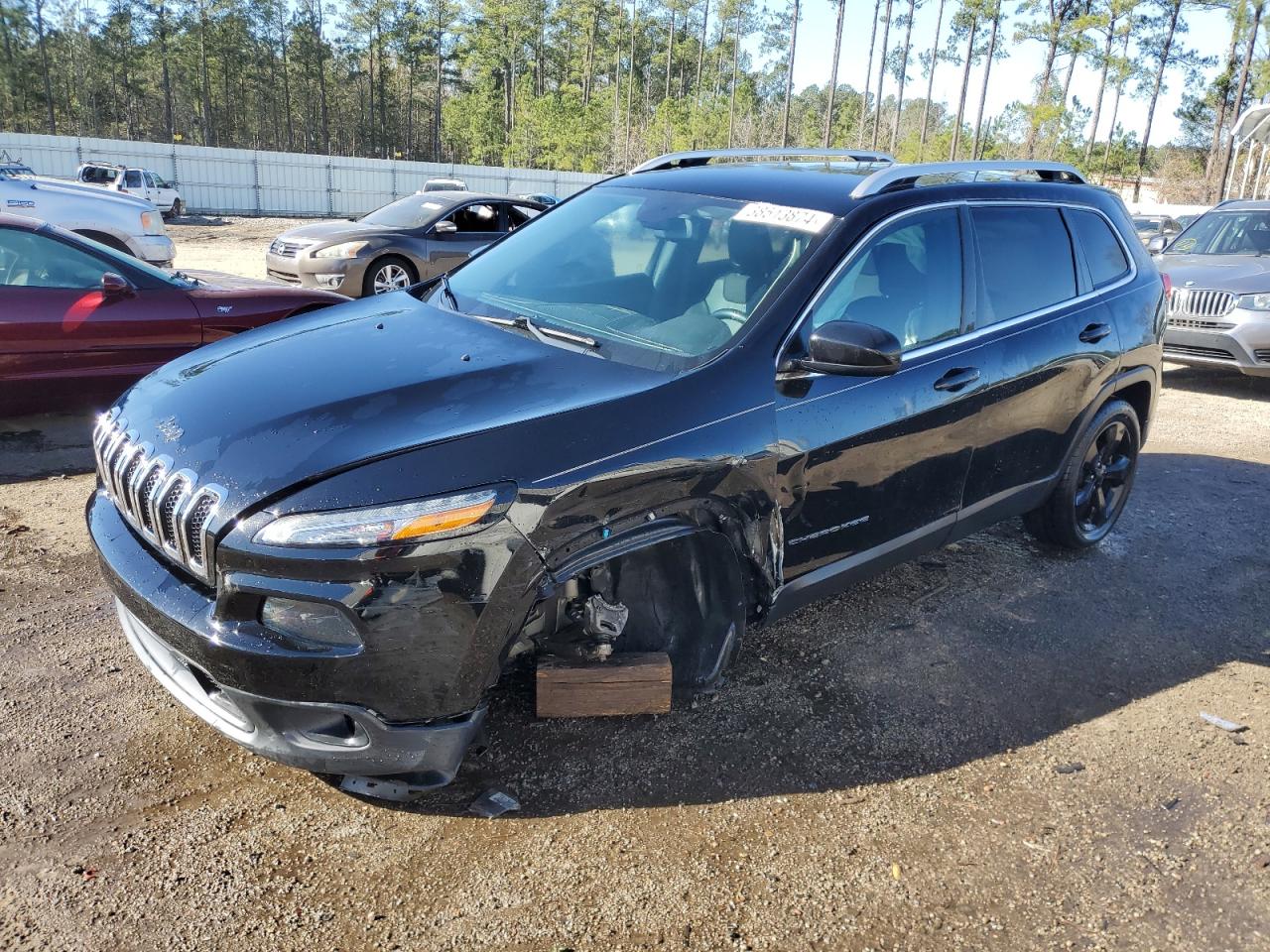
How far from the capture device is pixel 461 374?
113 inches

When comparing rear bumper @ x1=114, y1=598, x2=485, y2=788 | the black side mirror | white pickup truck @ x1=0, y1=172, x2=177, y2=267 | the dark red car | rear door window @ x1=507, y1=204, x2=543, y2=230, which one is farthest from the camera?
rear door window @ x1=507, y1=204, x2=543, y2=230

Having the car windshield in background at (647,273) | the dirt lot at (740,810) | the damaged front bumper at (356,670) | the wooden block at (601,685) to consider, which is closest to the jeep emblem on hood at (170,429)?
the damaged front bumper at (356,670)

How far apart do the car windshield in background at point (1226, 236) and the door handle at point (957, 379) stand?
8213 mm

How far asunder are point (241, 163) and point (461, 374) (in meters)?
40.1

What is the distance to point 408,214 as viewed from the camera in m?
13.3

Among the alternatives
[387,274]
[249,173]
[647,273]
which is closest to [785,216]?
[647,273]

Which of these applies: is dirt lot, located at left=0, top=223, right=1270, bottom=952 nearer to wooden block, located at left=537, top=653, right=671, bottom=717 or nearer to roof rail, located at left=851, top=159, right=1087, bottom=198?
wooden block, located at left=537, top=653, right=671, bottom=717

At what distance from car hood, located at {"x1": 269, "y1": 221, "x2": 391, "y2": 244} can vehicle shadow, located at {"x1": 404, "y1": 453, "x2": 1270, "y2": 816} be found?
9.50m

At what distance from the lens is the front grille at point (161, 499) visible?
2.50 metres

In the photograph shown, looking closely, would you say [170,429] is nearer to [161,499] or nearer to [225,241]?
[161,499]

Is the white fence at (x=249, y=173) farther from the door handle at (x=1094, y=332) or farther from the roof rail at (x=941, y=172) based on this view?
Answer: the door handle at (x=1094, y=332)

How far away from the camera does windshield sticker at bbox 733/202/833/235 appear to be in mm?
3406

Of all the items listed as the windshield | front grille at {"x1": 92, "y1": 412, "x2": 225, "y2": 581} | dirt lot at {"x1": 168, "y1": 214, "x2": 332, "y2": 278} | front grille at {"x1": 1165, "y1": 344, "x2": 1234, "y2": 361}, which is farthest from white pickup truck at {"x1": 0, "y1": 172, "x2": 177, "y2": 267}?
front grille at {"x1": 1165, "y1": 344, "x2": 1234, "y2": 361}

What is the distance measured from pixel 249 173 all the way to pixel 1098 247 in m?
39.4
